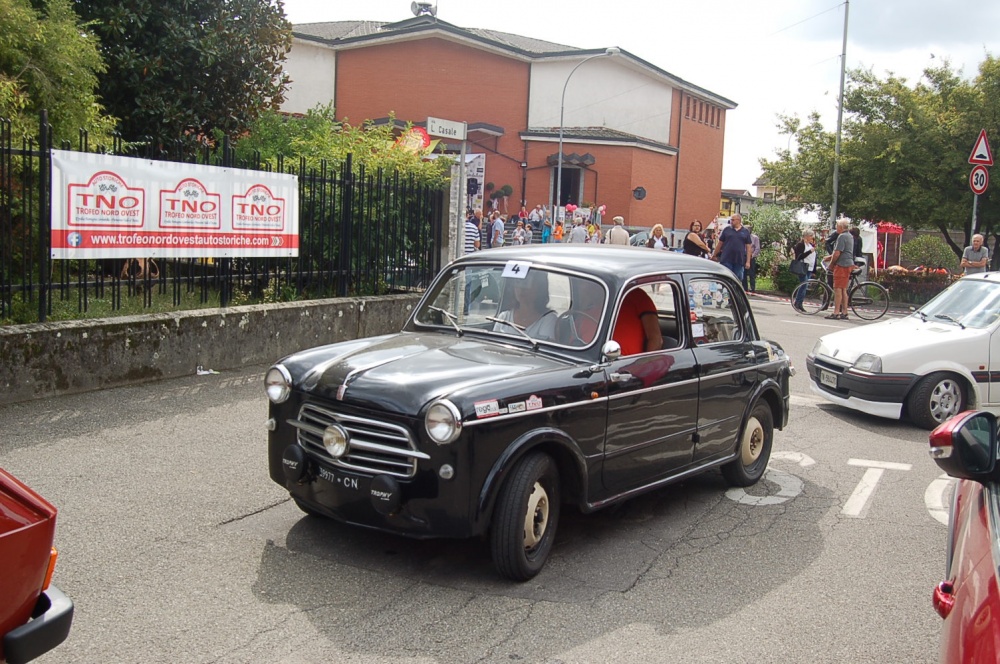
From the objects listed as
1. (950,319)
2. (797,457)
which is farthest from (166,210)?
(950,319)

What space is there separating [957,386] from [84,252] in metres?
8.31

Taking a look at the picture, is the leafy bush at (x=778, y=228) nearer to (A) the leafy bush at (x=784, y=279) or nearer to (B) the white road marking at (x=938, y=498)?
(A) the leafy bush at (x=784, y=279)

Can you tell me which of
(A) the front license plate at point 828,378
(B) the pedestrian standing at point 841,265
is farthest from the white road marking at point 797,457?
(B) the pedestrian standing at point 841,265

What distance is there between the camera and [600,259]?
5727 millimetres

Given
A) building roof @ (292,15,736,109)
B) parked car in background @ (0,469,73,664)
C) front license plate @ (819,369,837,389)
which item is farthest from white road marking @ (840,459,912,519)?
building roof @ (292,15,736,109)

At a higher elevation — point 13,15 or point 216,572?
point 13,15

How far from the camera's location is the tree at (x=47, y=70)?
9266 millimetres

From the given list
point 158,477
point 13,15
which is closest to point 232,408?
point 158,477

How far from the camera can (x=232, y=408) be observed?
8.01m

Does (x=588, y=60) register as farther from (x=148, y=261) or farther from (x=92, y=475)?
(x=92, y=475)

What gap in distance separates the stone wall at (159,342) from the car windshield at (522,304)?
3701 millimetres

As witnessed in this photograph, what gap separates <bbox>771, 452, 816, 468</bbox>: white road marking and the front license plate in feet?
5.65

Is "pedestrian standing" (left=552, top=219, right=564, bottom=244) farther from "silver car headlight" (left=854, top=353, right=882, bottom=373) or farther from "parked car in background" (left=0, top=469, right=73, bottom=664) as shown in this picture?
"parked car in background" (left=0, top=469, right=73, bottom=664)

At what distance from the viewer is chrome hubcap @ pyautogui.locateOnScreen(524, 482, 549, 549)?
15.1ft
